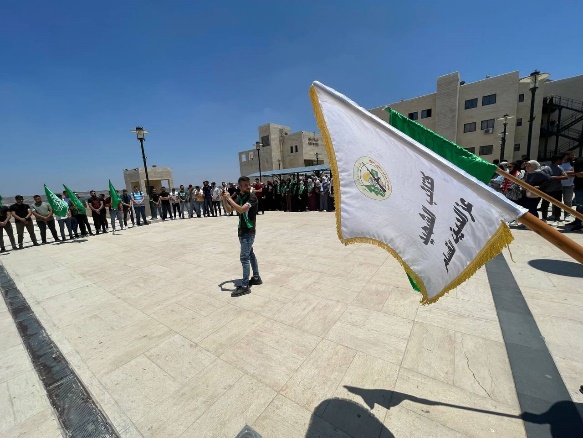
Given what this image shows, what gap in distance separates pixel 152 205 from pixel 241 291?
1266 centimetres

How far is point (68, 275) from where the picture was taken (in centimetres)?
561

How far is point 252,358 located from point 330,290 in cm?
178

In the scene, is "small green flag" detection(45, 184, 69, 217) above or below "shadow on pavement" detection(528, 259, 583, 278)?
above

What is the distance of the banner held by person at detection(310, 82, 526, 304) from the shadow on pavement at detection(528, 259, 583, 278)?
447cm

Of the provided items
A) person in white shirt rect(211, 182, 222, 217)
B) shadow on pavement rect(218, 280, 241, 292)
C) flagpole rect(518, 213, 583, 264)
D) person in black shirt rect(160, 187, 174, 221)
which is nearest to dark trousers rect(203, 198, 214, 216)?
person in white shirt rect(211, 182, 222, 217)

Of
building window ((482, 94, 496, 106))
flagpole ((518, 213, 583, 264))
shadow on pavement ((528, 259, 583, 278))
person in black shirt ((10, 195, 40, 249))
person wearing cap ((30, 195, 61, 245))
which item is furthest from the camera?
building window ((482, 94, 496, 106))

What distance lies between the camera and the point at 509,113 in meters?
28.1

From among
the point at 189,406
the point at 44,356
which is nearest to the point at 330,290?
the point at 189,406

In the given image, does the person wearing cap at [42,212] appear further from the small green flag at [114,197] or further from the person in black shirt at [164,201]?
the person in black shirt at [164,201]

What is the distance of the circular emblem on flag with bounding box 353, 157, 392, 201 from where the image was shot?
159 centimetres

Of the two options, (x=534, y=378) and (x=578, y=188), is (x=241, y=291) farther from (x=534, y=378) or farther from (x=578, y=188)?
(x=578, y=188)

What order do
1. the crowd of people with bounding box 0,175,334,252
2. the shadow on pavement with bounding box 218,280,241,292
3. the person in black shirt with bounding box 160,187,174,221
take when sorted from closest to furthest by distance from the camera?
the shadow on pavement with bounding box 218,280,241,292 < the crowd of people with bounding box 0,175,334,252 < the person in black shirt with bounding box 160,187,174,221

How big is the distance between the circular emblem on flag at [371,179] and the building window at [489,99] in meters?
38.1

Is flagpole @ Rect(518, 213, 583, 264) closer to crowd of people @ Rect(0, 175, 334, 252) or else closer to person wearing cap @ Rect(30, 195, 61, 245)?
crowd of people @ Rect(0, 175, 334, 252)
